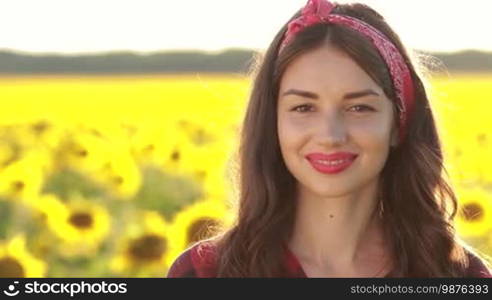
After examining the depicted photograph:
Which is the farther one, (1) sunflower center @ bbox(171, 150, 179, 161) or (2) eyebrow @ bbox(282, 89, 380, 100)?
(1) sunflower center @ bbox(171, 150, 179, 161)

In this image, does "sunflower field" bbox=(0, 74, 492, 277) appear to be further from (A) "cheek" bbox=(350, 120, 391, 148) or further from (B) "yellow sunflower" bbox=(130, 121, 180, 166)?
(A) "cheek" bbox=(350, 120, 391, 148)

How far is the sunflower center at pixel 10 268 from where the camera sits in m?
5.79

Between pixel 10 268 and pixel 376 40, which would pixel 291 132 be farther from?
pixel 10 268

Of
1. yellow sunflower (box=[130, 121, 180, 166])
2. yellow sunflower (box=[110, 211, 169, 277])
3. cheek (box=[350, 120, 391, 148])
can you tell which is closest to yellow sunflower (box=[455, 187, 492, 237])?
yellow sunflower (box=[110, 211, 169, 277])

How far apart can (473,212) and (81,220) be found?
175 cm

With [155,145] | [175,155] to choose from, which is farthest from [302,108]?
[155,145]

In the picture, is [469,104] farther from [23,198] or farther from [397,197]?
[397,197]

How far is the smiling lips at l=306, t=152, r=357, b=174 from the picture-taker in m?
3.47

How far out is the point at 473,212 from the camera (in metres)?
6.58

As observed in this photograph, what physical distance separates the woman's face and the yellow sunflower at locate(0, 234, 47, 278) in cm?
248

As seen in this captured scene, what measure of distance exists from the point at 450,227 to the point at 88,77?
70.1 ft

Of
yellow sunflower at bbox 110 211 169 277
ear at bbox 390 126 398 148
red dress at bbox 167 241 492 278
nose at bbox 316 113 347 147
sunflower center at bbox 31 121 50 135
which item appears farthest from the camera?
sunflower center at bbox 31 121 50 135

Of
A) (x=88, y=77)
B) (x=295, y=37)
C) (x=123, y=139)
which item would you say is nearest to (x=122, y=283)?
(x=295, y=37)

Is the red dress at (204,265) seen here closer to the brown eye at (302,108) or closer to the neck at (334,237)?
the neck at (334,237)
